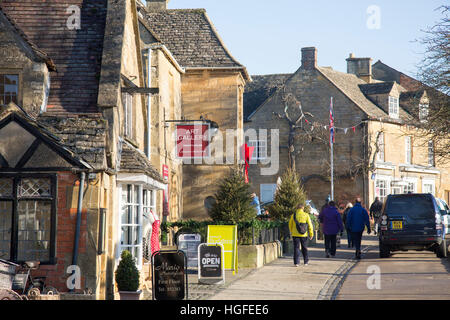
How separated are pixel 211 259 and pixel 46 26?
20.7 feet

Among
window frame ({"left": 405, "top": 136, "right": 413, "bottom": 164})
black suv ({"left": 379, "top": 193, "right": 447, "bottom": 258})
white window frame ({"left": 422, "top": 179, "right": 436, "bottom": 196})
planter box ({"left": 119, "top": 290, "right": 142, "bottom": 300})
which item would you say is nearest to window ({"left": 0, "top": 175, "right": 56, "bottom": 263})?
planter box ({"left": 119, "top": 290, "right": 142, "bottom": 300})

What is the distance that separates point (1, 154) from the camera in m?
12.9

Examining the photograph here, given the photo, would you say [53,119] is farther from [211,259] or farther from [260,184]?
[260,184]

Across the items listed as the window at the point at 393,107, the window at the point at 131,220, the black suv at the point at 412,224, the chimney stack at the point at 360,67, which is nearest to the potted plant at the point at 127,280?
the window at the point at 131,220

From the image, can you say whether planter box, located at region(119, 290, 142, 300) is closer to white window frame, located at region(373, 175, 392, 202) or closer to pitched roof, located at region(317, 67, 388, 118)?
pitched roof, located at region(317, 67, 388, 118)

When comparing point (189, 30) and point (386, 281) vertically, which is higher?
point (189, 30)

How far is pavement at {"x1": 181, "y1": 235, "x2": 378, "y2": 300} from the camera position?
13602 mm
